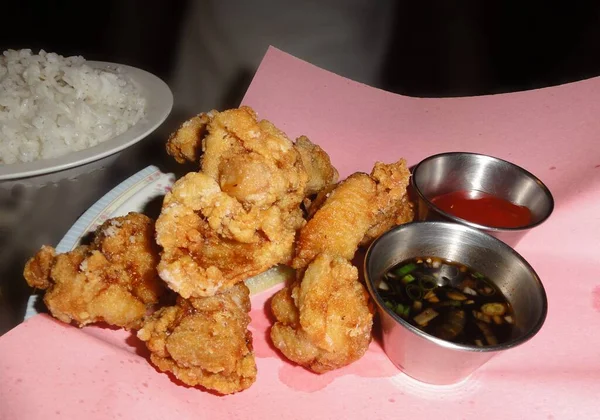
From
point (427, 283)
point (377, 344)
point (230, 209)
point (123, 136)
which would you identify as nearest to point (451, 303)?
point (427, 283)

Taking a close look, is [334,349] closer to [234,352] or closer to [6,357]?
[234,352]

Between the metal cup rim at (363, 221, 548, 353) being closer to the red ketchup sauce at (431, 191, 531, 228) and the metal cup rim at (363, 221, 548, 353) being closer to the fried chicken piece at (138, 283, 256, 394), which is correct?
the red ketchup sauce at (431, 191, 531, 228)

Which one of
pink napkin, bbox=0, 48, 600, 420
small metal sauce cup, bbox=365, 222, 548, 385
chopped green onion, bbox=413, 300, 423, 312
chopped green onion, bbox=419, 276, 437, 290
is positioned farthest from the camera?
chopped green onion, bbox=419, 276, 437, 290

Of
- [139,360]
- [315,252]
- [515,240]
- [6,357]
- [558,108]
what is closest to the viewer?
[6,357]

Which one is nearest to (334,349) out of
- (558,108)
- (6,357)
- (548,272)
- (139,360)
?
(139,360)

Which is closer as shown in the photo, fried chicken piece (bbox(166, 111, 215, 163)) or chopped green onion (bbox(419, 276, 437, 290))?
chopped green onion (bbox(419, 276, 437, 290))

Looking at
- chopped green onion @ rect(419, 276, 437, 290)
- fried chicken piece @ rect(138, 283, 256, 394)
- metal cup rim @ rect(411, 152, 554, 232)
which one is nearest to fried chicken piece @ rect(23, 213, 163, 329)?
fried chicken piece @ rect(138, 283, 256, 394)

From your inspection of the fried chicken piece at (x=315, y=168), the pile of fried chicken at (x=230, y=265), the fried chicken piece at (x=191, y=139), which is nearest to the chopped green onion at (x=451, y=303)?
the pile of fried chicken at (x=230, y=265)

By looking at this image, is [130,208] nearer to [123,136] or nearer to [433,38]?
[123,136]
